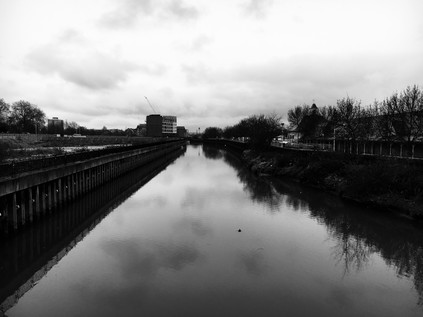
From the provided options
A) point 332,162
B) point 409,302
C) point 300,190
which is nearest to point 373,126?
point 332,162

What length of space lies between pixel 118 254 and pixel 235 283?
21.6 feet

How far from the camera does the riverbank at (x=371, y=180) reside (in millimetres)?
26302

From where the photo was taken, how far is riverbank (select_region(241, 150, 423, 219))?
26.3m

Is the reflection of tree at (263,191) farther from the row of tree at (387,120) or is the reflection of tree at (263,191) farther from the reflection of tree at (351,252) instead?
the row of tree at (387,120)

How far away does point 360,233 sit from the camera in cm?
2197

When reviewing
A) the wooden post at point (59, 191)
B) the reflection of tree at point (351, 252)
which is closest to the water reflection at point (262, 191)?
the reflection of tree at point (351, 252)

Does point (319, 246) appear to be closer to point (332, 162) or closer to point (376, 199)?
point (376, 199)

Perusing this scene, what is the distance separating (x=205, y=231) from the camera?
21.4 m

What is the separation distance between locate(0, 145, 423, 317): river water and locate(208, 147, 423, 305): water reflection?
0.07 meters

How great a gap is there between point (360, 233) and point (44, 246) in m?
19.1

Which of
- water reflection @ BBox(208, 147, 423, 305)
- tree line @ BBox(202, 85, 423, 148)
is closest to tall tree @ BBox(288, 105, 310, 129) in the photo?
tree line @ BBox(202, 85, 423, 148)

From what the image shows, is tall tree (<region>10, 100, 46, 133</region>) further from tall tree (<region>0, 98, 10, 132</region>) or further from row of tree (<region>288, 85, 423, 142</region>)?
row of tree (<region>288, 85, 423, 142</region>)

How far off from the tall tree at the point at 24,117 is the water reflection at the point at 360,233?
4596 inches

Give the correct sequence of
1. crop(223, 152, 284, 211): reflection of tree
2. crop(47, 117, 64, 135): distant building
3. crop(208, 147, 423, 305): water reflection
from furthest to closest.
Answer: crop(47, 117, 64, 135): distant building → crop(223, 152, 284, 211): reflection of tree → crop(208, 147, 423, 305): water reflection
